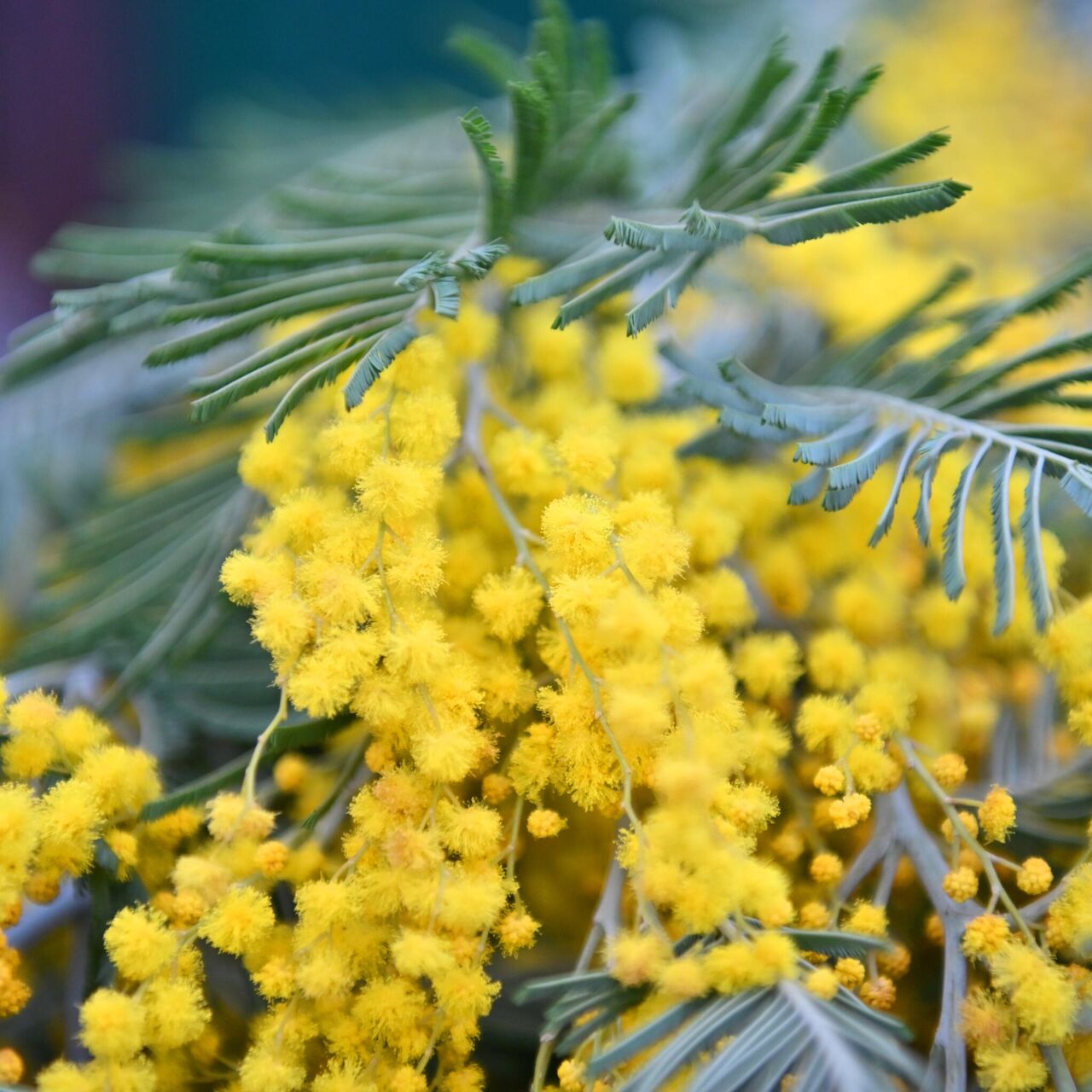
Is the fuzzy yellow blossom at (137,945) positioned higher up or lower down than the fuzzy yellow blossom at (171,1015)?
higher up

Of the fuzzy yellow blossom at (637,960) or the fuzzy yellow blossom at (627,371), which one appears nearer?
the fuzzy yellow blossom at (637,960)

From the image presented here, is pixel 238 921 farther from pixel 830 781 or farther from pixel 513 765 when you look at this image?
pixel 830 781

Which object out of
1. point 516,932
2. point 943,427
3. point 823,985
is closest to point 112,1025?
point 516,932

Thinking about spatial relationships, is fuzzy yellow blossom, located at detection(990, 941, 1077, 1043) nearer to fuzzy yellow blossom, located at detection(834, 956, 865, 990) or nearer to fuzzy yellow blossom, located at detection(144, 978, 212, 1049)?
fuzzy yellow blossom, located at detection(834, 956, 865, 990)

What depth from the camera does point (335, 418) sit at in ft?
1.40

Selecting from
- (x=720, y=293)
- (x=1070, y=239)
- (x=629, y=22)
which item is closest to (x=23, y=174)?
(x=629, y=22)

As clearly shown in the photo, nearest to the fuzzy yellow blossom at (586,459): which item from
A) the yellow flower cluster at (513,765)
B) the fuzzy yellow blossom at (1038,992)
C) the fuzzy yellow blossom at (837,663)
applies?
the yellow flower cluster at (513,765)

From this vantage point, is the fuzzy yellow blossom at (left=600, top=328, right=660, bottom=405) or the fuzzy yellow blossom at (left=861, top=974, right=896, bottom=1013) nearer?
the fuzzy yellow blossom at (left=861, top=974, right=896, bottom=1013)

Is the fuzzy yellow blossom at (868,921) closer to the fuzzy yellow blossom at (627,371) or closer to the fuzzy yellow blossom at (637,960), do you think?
the fuzzy yellow blossom at (637,960)

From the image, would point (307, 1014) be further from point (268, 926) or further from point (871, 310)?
point (871, 310)

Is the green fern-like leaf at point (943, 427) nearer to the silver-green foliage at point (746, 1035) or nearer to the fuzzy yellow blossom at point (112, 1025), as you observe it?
the silver-green foliage at point (746, 1035)

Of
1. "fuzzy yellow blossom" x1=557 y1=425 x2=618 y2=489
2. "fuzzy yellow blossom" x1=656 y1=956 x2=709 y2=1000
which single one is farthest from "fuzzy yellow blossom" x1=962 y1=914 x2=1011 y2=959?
"fuzzy yellow blossom" x1=557 y1=425 x2=618 y2=489

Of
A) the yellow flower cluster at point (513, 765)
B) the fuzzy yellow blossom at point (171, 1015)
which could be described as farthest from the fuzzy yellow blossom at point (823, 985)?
the fuzzy yellow blossom at point (171, 1015)

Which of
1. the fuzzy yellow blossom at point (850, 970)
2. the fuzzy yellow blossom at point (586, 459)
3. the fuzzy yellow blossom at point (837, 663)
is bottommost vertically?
the fuzzy yellow blossom at point (850, 970)
